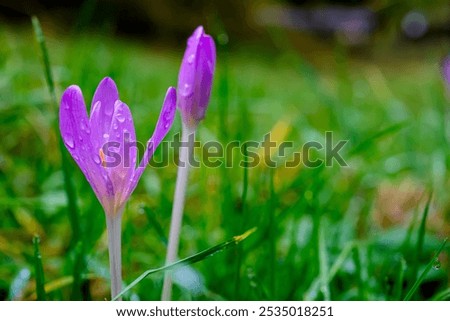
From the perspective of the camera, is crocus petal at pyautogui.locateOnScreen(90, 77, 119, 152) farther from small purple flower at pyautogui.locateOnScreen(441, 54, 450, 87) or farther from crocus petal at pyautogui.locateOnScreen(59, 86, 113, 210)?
small purple flower at pyautogui.locateOnScreen(441, 54, 450, 87)

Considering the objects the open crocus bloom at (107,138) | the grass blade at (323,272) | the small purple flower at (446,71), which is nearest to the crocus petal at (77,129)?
the open crocus bloom at (107,138)

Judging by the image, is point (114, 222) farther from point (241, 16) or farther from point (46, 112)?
→ point (241, 16)

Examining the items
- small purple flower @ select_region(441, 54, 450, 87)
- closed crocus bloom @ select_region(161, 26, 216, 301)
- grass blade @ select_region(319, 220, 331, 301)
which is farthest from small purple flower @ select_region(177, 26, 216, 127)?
small purple flower @ select_region(441, 54, 450, 87)

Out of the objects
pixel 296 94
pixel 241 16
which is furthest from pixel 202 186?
pixel 241 16

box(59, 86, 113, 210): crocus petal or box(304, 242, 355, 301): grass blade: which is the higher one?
box(59, 86, 113, 210): crocus petal

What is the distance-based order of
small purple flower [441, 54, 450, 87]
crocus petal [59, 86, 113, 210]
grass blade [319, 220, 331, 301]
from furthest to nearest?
small purple flower [441, 54, 450, 87] → grass blade [319, 220, 331, 301] → crocus petal [59, 86, 113, 210]

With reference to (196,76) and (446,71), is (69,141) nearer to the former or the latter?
(196,76)
